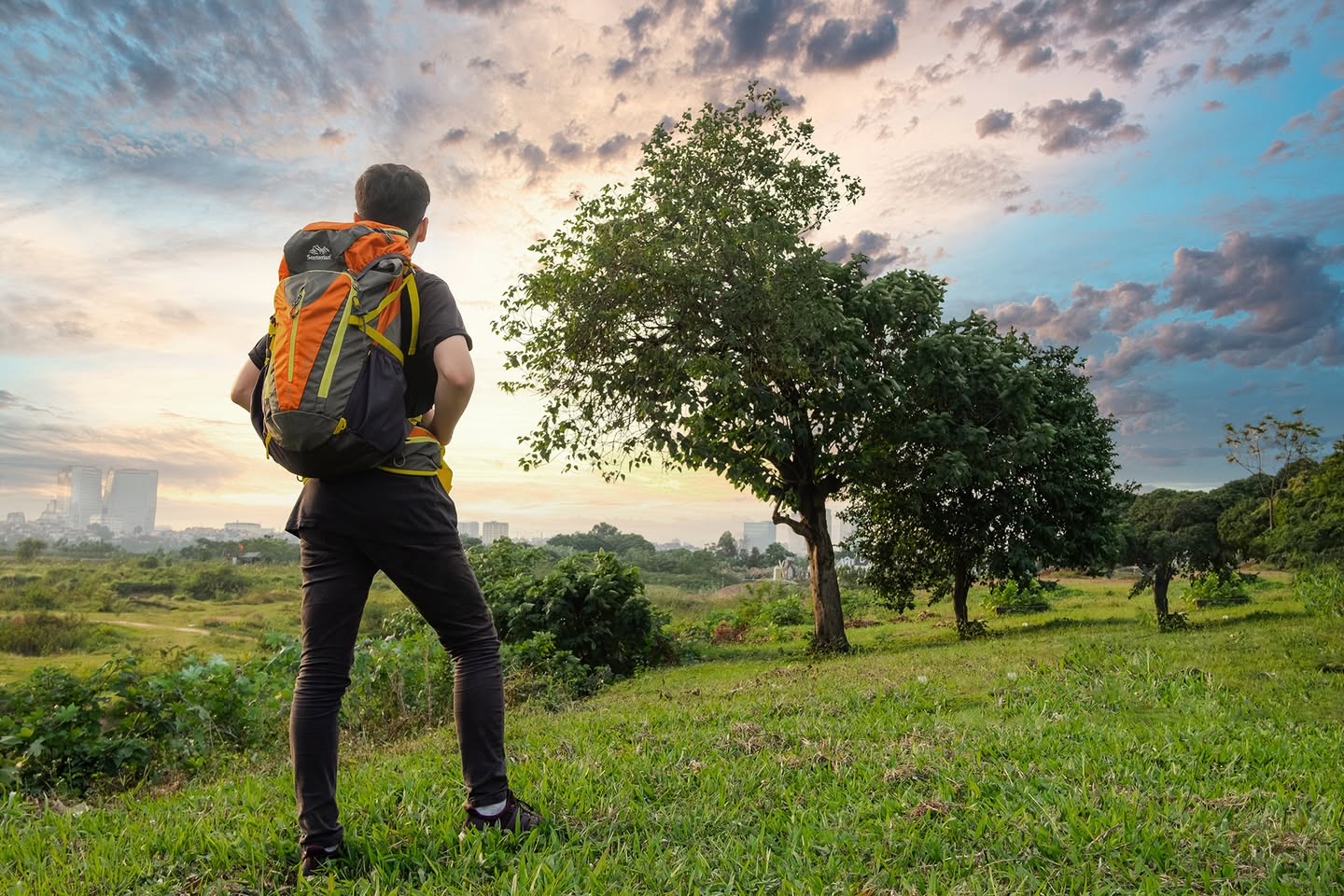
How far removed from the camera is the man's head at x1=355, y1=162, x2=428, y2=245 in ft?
10.2

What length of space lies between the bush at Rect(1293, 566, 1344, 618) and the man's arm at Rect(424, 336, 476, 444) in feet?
44.6

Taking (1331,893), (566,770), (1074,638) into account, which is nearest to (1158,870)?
(1331,893)

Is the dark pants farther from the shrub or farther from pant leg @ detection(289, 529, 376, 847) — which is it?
the shrub

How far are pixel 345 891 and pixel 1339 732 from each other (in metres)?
5.67

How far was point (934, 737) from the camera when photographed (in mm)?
4789

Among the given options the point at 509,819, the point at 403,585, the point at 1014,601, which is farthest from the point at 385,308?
the point at 1014,601

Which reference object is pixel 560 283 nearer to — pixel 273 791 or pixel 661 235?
pixel 661 235

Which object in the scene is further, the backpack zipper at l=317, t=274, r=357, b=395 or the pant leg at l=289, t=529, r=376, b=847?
the pant leg at l=289, t=529, r=376, b=847

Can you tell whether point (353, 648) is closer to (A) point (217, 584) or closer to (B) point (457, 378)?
(B) point (457, 378)

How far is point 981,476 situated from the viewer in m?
14.3

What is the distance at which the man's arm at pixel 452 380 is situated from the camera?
2854mm

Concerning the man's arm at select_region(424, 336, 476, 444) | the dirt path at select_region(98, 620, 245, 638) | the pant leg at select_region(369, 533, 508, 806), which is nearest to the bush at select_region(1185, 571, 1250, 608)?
the pant leg at select_region(369, 533, 508, 806)

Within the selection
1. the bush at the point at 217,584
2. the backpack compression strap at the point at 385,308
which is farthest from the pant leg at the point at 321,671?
the bush at the point at 217,584

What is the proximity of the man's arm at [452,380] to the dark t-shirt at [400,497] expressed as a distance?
0.05 m
